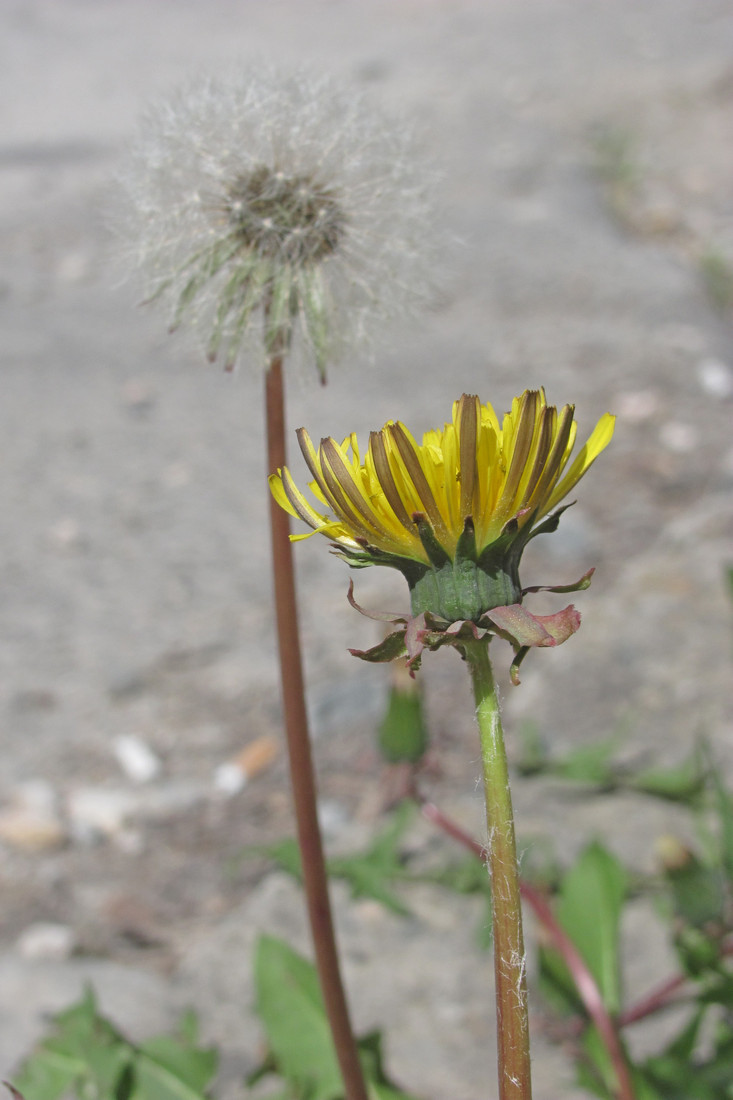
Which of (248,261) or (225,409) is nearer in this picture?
(248,261)

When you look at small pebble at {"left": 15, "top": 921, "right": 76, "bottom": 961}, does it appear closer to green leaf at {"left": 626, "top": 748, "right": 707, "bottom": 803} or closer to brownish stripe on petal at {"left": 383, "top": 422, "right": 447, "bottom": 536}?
green leaf at {"left": 626, "top": 748, "right": 707, "bottom": 803}

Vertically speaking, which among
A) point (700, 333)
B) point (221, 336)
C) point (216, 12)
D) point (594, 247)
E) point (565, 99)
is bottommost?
point (221, 336)

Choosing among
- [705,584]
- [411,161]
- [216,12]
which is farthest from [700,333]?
[216,12]

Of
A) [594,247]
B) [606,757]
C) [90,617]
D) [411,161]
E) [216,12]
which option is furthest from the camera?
[216,12]

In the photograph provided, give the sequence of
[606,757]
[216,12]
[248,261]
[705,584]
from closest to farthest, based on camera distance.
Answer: [248,261] → [606,757] → [705,584] → [216,12]

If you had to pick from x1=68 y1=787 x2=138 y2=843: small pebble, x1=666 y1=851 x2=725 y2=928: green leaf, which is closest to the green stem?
x1=666 y1=851 x2=725 y2=928: green leaf

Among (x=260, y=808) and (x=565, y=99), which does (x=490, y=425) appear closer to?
(x=260, y=808)

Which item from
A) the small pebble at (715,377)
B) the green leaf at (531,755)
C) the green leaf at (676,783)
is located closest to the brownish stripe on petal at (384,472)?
the green leaf at (676,783)
